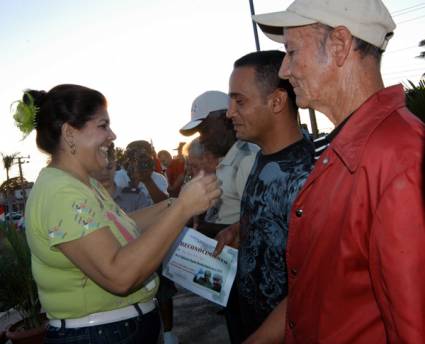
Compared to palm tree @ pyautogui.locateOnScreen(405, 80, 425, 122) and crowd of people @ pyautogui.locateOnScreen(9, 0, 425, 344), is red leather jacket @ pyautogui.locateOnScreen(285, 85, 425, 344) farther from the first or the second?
palm tree @ pyautogui.locateOnScreen(405, 80, 425, 122)

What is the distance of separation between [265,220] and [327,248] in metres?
0.87

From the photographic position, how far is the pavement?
4.66 m

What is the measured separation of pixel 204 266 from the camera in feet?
7.98

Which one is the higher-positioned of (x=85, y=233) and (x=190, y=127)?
(x=190, y=127)

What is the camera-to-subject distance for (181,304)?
5906 millimetres

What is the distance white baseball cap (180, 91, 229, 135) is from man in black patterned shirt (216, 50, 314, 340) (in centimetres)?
133

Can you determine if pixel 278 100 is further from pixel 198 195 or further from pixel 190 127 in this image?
pixel 190 127

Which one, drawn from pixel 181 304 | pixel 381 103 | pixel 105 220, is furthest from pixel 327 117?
pixel 181 304

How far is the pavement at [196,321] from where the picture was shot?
466 centimetres

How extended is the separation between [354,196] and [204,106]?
2802 mm

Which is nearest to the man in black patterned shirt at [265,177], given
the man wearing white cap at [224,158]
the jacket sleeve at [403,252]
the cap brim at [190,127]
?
the man wearing white cap at [224,158]

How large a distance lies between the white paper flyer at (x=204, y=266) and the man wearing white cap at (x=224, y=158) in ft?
0.94

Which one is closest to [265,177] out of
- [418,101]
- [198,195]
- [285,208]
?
[285,208]

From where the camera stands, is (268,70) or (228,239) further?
(228,239)
